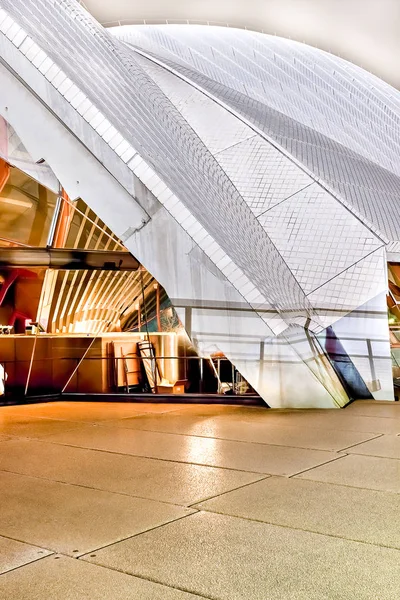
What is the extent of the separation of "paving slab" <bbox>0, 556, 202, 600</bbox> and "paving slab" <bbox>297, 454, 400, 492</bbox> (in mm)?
2147

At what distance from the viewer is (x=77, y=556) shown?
338cm

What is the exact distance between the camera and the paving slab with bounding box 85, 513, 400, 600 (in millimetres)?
2895

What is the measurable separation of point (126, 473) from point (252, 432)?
2.20 metres

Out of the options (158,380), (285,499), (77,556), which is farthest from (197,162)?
(77,556)

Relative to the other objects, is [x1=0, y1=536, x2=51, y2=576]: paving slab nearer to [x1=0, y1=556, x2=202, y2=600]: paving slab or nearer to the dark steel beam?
[x1=0, y1=556, x2=202, y2=600]: paving slab

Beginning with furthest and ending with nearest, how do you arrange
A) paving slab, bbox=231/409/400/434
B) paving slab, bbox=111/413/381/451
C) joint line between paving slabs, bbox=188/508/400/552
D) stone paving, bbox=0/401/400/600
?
1. paving slab, bbox=231/409/400/434
2. paving slab, bbox=111/413/381/451
3. joint line between paving slabs, bbox=188/508/400/552
4. stone paving, bbox=0/401/400/600

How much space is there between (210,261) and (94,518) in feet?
17.1

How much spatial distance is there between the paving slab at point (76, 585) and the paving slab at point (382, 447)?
324 centimetres

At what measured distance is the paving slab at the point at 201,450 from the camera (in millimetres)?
5523

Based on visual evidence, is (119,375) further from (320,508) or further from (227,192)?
(320,508)

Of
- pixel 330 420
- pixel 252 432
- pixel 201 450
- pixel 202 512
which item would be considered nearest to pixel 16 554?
pixel 202 512

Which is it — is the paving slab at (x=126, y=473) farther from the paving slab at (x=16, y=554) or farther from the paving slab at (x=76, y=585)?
the paving slab at (x=76, y=585)

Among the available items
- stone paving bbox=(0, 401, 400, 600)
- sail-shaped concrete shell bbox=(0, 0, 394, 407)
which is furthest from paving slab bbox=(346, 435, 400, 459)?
sail-shaped concrete shell bbox=(0, 0, 394, 407)

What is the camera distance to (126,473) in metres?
5.27
